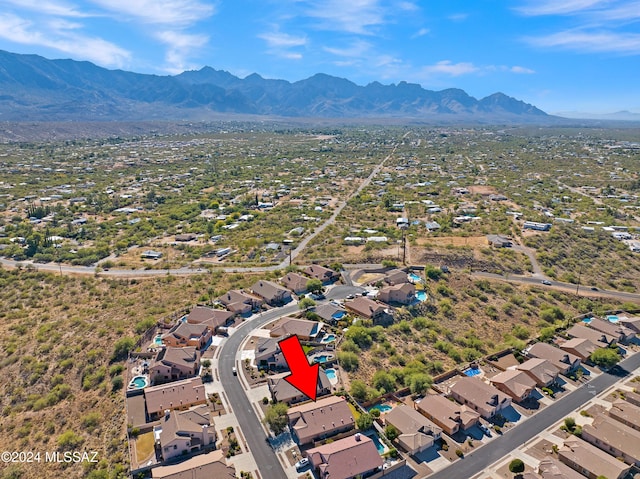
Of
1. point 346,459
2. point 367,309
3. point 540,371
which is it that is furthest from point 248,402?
point 540,371

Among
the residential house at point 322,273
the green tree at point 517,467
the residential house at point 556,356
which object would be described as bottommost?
the green tree at point 517,467

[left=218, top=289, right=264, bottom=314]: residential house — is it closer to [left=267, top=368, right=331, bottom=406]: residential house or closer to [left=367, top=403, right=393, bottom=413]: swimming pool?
[left=267, top=368, right=331, bottom=406]: residential house

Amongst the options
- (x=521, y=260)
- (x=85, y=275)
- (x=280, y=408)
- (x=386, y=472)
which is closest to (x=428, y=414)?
(x=386, y=472)

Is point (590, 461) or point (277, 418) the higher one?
point (277, 418)

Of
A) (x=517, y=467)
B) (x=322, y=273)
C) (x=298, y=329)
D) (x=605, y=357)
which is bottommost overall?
(x=517, y=467)

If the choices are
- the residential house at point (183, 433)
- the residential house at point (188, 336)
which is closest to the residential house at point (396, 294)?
the residential house at point (188, 336)

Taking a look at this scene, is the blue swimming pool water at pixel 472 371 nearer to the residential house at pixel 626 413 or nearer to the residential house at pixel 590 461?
the residential house at pixel 590 461

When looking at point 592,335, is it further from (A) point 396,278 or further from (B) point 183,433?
(B) point 183,433

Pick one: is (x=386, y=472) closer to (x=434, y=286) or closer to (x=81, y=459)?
(x=81, y=459)
